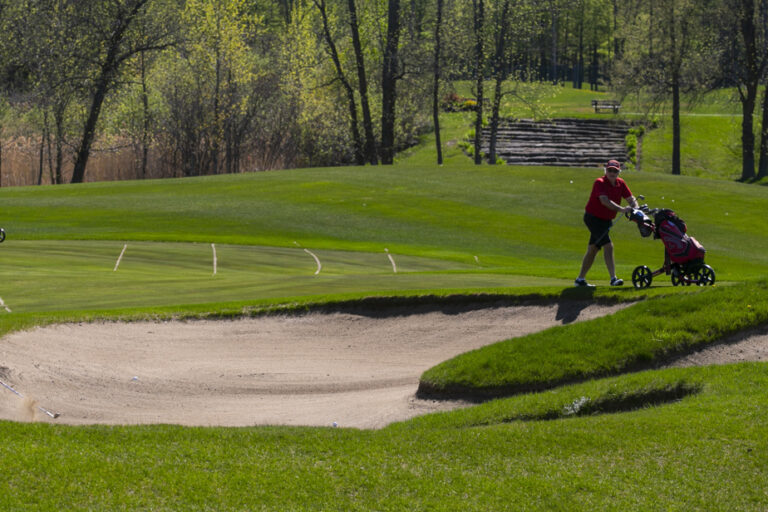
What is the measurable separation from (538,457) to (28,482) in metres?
4.59

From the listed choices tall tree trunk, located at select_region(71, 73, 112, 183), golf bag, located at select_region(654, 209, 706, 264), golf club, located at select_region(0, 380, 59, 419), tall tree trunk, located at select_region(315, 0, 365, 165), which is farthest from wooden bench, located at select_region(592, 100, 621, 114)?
golf club, located at select_region(0, 380, 59, 419)

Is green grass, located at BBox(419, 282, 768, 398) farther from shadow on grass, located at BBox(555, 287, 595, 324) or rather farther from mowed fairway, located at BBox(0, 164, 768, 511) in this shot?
shadow on grass, located at BBox(555, 287, 595, 324)

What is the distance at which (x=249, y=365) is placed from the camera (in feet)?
47.5

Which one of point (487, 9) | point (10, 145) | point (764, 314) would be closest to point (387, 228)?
point (764, 314)

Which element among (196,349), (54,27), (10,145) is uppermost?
(54,27)

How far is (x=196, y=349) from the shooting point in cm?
1512

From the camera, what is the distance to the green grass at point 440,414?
7.68 metres

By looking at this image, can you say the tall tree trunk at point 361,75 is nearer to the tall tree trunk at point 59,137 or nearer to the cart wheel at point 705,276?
the tall tree trunk at point 59,137

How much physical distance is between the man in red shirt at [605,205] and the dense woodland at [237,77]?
135 ft

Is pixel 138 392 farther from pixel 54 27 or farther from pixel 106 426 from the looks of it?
pixel 54 27

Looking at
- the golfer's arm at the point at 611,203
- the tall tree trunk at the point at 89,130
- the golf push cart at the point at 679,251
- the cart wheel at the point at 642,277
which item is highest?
the tall tree trunk at the point at 89,130

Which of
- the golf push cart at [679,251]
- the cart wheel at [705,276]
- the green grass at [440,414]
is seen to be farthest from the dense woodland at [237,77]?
the cart wheel at [705,276]

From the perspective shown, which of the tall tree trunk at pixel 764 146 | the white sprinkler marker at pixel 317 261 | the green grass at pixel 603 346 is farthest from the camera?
the tall tree trunk at pixel 764 146

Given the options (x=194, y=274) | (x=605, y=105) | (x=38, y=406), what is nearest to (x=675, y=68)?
(x=605, y=105)
